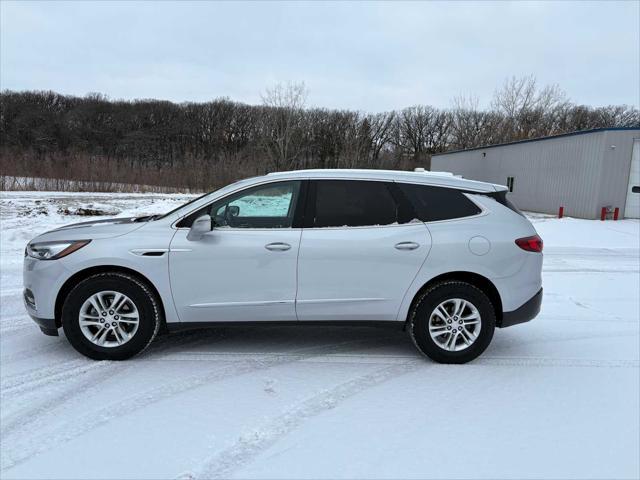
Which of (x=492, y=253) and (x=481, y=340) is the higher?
(x=492, y=253)

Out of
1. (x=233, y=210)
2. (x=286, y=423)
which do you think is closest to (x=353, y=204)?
(x=233, y=210)

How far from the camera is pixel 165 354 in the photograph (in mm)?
4148

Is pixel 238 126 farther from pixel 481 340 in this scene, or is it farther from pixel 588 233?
pixel 481 340

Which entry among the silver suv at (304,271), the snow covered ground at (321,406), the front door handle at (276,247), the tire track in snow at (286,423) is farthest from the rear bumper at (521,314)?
the front door handle at (276,247)

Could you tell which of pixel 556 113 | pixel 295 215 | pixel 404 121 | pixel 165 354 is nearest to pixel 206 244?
pixel 295 215

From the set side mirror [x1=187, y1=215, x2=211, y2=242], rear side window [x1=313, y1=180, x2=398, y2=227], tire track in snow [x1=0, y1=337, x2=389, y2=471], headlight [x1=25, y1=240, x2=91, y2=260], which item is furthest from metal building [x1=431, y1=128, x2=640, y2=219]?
headlight [x1=25, y1=240, x2=91, y2=260]

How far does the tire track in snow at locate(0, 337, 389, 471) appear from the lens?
8.86 ft

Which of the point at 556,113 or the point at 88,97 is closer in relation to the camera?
the point at 556,113

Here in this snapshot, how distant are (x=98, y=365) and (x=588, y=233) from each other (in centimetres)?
1396

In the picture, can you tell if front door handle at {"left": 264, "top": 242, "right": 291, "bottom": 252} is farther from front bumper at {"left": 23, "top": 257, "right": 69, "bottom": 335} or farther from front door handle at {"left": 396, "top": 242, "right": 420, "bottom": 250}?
front bumper at {"left": 23, "top": 257, "right": 69, "bottom": 335}

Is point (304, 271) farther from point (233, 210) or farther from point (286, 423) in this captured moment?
point (286, 423)

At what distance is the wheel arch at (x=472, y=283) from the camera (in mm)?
3957

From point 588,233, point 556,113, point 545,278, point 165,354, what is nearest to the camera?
point 165,354

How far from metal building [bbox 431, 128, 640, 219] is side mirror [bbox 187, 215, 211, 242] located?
17870 mm
